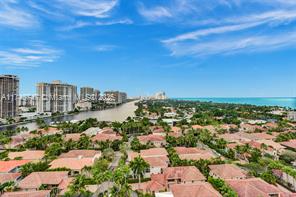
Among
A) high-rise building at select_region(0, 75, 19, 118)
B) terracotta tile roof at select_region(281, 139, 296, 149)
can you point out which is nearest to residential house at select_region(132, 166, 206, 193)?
terracotta tile roof at select_region(281, 139, 296, 149)

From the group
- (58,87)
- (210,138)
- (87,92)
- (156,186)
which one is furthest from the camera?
(87,92)

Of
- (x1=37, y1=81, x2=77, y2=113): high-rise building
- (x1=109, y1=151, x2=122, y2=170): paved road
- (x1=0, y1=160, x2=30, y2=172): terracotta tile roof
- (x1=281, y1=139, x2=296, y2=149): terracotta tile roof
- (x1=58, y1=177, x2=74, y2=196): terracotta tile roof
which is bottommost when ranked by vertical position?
(x1=109, y1=151, x2=122, y2=170): paved road

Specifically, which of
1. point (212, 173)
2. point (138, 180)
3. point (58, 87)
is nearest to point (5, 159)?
point (138, 180)

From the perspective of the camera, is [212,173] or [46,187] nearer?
[46,187]

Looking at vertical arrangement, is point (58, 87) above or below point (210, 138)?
above

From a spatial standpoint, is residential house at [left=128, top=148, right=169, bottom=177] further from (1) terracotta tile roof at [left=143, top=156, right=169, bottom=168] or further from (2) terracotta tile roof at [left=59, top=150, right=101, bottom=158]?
(2) terracotta tile roof at [left=59, top=150, right=101, bottom=158]

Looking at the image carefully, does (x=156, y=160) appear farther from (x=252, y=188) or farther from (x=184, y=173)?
(x=252, y=188)

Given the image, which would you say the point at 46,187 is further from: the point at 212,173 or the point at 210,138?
the point at 210,138

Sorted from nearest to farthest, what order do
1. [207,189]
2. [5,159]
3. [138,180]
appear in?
[207,189]
[138,180]
[5,159]
